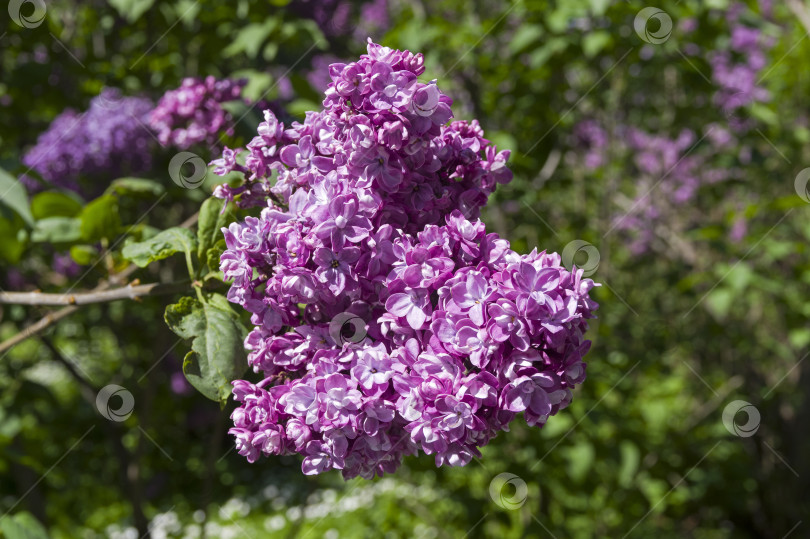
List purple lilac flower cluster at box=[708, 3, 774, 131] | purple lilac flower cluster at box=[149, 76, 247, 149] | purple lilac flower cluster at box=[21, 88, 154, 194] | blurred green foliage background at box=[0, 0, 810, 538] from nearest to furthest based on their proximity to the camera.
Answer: purple lilac flower cluster at box=[149, 76, 247, 149] → purple lilac flower cluster at box=[21, 88, 154, 194] → blurred green foliage background at box=[0, 0, 810, 538] → purple lilac flower cluster at box=[708, 3, 774, 131]

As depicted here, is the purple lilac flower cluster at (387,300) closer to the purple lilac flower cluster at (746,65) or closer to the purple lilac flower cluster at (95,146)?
the purple lilac flower cluster at (95,146)

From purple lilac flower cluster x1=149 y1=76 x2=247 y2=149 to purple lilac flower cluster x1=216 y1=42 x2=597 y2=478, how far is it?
817 millimetres

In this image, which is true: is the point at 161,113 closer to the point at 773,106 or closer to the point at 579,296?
the point at 579,296

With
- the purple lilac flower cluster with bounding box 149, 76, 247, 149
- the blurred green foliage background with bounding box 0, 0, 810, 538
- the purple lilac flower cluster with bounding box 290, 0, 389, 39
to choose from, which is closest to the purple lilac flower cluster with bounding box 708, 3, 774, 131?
the blurred green foliage background with bounding box 0, 0, 810, 538

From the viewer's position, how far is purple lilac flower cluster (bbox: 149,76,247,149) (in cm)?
190

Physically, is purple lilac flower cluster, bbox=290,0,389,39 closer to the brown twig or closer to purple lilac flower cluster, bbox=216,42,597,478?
the brown twig

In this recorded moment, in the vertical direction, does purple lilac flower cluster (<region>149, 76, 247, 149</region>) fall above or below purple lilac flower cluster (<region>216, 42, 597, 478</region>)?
below

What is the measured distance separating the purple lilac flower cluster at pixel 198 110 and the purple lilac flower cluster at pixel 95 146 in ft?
2.70

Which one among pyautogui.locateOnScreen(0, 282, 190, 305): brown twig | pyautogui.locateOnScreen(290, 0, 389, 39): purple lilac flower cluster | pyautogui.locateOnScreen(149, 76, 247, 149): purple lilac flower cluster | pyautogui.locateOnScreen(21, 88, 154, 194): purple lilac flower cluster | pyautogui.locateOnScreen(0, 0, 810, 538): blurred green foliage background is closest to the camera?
pyautogui.locateOnScreen(0, 282, 190, 305): brown twig

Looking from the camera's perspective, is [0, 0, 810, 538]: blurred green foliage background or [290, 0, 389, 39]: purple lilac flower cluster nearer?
[0, 0, 810, 538]: blurred green foliage background

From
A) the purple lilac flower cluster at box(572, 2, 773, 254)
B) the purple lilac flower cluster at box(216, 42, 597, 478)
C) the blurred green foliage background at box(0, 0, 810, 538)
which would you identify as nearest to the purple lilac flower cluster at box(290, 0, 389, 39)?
the blurred green foliage background at box(0, 0, 810, 538)

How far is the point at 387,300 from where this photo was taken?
0.98m

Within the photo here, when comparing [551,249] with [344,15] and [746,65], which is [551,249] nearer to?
[344,15]

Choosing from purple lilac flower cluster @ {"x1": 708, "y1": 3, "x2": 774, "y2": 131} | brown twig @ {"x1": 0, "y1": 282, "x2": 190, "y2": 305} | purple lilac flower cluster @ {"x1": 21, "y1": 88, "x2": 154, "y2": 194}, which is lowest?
purple lilac flower cluster @ {"x1": 21, "y1": 88, "x2": 154, "y2": 194}
